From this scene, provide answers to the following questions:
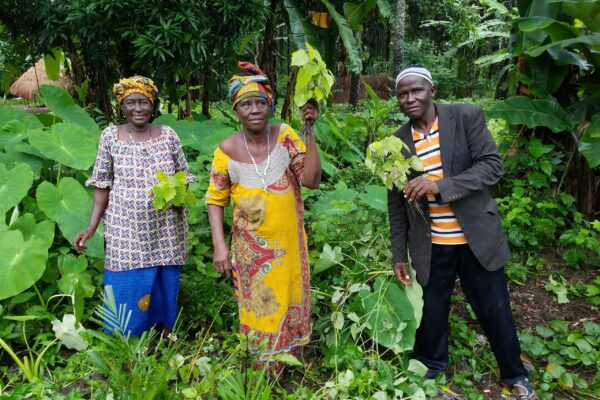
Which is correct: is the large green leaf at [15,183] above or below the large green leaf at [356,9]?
below

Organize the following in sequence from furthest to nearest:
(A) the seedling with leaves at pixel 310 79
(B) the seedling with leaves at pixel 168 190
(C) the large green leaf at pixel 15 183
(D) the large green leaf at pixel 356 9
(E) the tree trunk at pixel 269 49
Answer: (E) the tree trunk at pixel 269 49 < (D) the large green leaf at pixel 356 9 < (C) the large green leaf at pixel 15 183 < (B) the seedling with leaves at pixel 168 190 < (A) the seedling with leaves at pixel 310 79

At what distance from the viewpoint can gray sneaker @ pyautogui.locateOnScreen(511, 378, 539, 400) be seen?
7.90ft

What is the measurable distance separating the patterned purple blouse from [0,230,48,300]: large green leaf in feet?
1.38

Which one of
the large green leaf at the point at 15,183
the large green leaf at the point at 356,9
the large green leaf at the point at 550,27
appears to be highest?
the large green leaf at the point at 356,9

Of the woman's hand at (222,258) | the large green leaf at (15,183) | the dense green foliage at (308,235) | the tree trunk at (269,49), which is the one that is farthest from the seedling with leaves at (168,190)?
the tree trunk at (269,49)

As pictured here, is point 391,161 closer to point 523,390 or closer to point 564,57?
point 523,390

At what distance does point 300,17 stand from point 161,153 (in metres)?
3.45

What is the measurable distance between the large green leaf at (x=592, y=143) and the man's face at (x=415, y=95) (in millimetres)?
1824

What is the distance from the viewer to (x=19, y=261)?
2.66m

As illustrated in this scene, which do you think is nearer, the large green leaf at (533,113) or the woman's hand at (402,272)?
the woman's hand at (402,272)

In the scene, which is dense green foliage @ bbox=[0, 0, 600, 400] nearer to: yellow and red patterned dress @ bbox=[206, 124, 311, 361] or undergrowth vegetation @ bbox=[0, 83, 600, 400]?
undergrowth vegetation @ bbox=[0, 83, 600, 400]

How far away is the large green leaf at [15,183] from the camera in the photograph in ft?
10.1

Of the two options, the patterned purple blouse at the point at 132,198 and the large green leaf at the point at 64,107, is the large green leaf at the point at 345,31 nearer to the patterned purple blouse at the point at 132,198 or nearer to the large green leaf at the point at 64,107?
the large green leaf at the point at 64,107

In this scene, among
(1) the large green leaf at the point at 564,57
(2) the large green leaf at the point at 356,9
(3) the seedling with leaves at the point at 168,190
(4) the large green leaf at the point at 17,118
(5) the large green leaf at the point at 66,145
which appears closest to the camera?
(3) the seedling with leaves at the point at 168,190
